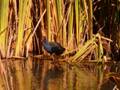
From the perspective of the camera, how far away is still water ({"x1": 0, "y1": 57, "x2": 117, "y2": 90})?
14.2 feet

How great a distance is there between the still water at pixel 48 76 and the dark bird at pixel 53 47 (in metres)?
0.13

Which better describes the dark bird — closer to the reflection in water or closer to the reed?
the reflection in water

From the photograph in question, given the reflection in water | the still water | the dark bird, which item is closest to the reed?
the still water

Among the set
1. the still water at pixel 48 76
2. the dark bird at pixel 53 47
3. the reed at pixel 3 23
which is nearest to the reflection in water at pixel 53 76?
the still water at pixel 48 76

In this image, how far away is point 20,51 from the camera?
217 inches

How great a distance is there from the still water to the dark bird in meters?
0.13

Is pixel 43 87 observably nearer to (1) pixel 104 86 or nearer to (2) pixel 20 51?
(1) pixel 104 86

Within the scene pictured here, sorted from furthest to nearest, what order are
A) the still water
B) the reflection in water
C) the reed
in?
1. the reed
2. the reflection in water
3. the still water

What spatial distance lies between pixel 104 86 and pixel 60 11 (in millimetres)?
1415

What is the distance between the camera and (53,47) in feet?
18.1

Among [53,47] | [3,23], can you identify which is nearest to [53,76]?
[53,47]

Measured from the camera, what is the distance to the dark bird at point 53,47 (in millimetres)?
5449

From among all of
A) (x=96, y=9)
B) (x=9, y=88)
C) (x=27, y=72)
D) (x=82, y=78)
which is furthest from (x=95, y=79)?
(x=96, y=9)

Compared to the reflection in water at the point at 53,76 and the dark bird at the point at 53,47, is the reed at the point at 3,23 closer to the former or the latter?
the dark bird at the point at 53,47
